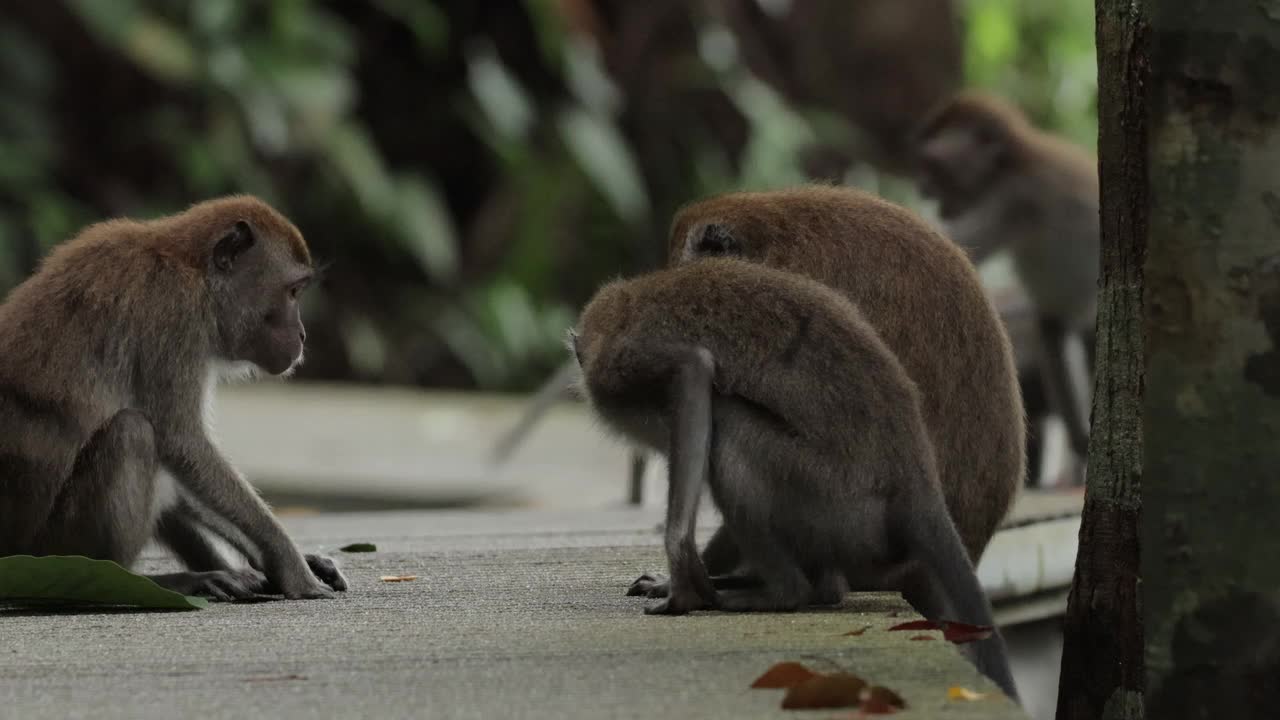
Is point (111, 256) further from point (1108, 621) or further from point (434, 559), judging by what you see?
point (1108, 621)

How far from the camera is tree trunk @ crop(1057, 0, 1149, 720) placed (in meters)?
3.49

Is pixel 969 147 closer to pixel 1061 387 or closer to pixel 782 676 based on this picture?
pixel 1061 387

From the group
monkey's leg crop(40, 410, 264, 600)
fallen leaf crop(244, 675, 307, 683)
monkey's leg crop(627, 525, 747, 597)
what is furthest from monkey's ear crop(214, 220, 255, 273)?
fallen leaf crop(244, 675, 307, 683)

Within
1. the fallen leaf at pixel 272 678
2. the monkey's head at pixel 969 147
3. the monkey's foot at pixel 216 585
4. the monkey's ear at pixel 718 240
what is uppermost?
the monkey's head at pixel 969 147

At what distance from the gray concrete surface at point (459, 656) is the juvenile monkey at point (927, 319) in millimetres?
391

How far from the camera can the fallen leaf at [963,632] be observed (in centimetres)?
354

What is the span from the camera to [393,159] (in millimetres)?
17016

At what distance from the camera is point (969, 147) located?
9484 millimetres

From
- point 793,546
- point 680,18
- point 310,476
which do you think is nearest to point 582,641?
point 793,546

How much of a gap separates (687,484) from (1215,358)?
1.32m

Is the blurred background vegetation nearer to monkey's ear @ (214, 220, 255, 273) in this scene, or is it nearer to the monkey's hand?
monkey's ear @ (214, 220, 255, 273)

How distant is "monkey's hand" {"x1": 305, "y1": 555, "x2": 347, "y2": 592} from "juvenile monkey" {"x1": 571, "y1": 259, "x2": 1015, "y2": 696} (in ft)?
3.18

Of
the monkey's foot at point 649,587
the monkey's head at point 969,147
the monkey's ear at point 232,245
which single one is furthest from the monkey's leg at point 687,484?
the monkey's head at point 969,147

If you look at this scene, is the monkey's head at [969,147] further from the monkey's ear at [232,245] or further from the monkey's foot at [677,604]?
the monkey's foot at [677,604]
